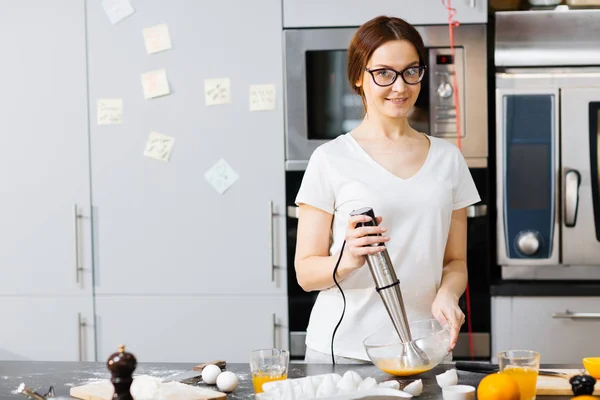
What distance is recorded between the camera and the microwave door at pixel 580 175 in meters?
2.80

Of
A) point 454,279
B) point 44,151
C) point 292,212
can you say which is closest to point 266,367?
point 454,279

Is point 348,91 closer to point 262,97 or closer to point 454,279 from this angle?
point 262,97

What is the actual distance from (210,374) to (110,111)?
1575mm

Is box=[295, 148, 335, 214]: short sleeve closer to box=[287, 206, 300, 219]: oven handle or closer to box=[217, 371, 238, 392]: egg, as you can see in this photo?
box=[217, 371, 238, 392]: egg

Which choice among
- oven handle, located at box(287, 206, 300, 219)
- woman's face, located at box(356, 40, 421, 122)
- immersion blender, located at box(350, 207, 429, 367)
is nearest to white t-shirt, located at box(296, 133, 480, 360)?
woman's face, located at box(356, 40, 421, 122)

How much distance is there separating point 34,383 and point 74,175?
1.43m

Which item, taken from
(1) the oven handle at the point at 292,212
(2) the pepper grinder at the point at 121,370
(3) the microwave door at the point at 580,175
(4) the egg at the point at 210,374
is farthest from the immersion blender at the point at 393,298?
(3) the microwave door at the point at 580,175

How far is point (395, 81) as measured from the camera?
184 cm

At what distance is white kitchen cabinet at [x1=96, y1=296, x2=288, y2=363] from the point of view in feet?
9.58

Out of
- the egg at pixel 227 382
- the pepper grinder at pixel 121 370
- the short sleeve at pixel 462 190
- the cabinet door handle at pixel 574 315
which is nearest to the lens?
the pepper grinder at pixel 121 370

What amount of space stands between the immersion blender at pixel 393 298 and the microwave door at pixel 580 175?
4.59ft

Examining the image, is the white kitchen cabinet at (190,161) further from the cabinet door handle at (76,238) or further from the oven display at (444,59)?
the oven display at (444,59)

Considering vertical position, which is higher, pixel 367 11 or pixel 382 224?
pixel 367 11

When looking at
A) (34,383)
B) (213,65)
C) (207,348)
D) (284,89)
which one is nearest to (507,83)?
(284,89)
